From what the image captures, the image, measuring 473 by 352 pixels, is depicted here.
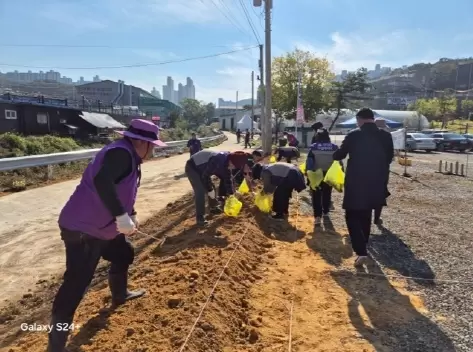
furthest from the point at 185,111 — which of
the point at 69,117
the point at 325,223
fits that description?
the point at 325,223

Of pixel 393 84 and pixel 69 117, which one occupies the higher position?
pixel 393 84

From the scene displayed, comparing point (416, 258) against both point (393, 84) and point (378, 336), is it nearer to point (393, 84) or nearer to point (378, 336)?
point (378, 336)

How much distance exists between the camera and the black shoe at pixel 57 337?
281 centimetres

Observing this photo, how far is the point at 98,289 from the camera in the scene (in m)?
4.56

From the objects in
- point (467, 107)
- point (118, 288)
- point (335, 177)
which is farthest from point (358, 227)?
point (467, 107)

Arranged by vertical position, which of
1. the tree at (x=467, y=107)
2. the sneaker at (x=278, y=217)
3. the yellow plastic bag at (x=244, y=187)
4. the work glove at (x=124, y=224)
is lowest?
the sneaker at (x=278, y=217)

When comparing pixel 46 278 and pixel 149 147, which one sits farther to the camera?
pixel 46 278

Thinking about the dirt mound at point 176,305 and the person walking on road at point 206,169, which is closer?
the dirt mound at point 176,305

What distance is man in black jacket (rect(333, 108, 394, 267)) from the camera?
4922 mm

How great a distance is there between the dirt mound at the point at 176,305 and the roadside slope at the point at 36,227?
1.40 feet

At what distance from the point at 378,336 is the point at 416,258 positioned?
2498mm

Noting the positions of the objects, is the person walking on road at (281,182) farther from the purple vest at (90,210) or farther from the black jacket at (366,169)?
the purple vest at (90,210)

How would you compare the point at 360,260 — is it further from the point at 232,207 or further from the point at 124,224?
the point at 124,224

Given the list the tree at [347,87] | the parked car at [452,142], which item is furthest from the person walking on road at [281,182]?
the tree at [347,87]
